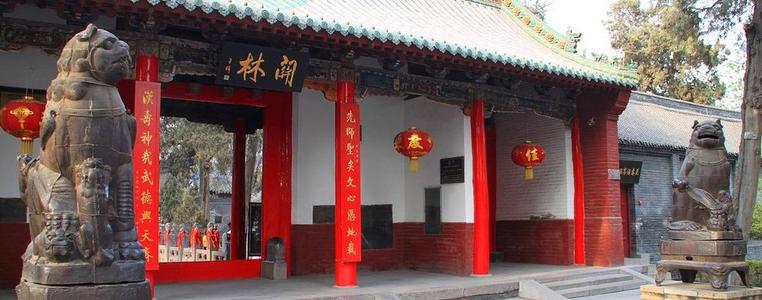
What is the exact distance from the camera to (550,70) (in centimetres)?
954

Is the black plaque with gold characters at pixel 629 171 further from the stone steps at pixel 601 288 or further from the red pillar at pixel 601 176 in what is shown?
the stone steps at pixel 601 288

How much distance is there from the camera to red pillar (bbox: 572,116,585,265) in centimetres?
1138

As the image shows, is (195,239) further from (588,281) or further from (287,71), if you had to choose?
(588,281)

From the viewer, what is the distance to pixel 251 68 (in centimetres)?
783

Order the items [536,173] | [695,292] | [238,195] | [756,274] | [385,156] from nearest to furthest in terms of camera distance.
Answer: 1. [695,292]
2. [385,156]
3. [238,195]
4. [756,274]
5. [536,173]

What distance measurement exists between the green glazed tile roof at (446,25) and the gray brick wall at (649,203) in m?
3.97

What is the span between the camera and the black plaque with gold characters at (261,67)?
303 inches

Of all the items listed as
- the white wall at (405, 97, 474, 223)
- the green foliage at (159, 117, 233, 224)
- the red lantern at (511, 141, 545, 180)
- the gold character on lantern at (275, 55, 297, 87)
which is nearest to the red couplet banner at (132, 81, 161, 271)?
the gold character on lantern at (275, 55, 297, 87)

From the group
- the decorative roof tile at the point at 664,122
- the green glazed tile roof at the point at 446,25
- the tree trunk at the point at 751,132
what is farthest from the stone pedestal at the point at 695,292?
the decorative roof tile at the point at 664,122

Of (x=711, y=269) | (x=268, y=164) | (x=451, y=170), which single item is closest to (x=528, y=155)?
(x=451, y=170)

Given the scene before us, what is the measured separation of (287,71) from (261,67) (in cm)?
33

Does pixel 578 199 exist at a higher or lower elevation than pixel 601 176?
lower

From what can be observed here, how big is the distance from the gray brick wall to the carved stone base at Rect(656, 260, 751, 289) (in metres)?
6.70

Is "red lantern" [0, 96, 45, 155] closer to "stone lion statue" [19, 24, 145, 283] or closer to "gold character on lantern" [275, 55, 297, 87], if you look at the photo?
"gold character on lantern" [275, 55, 297, 87]
